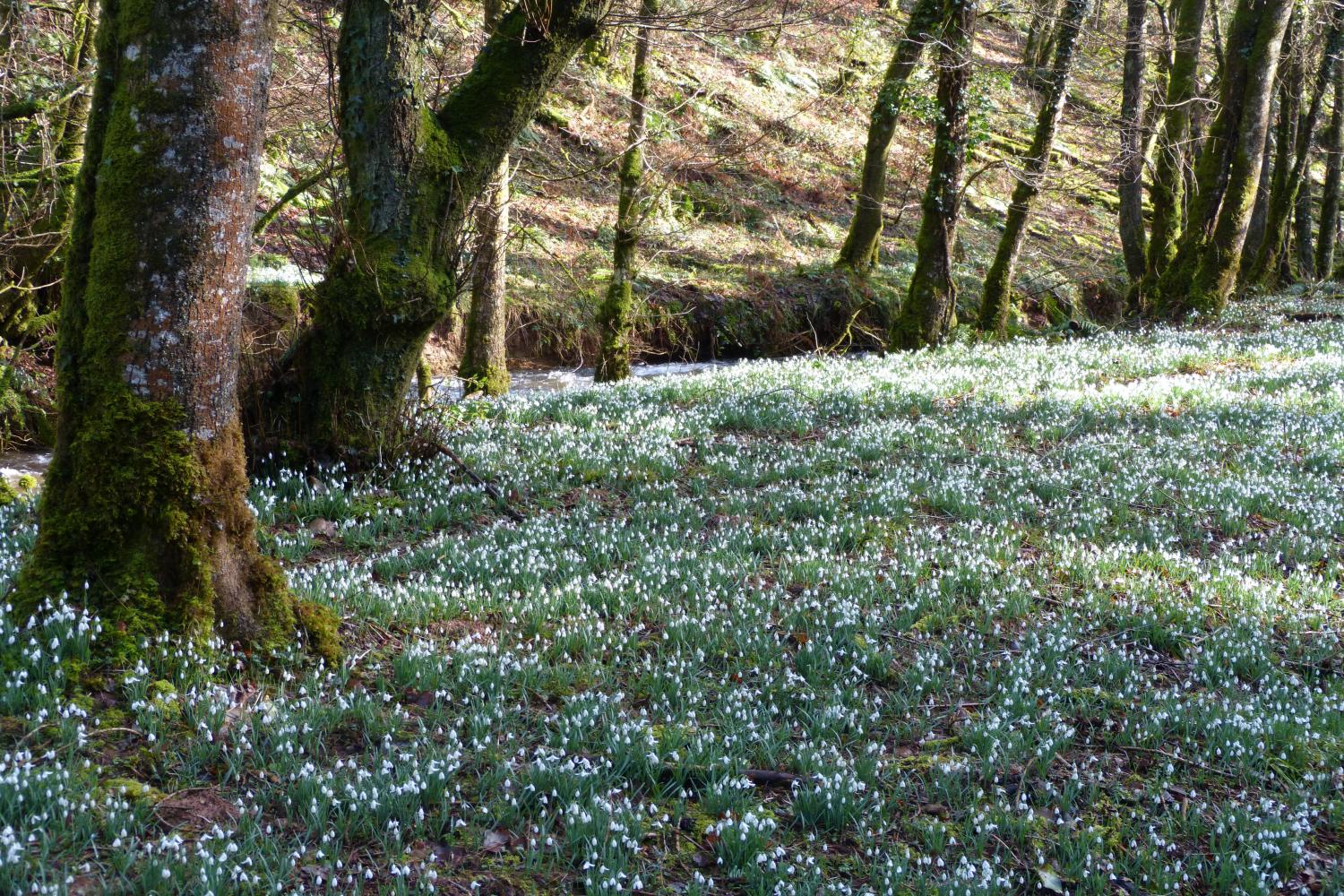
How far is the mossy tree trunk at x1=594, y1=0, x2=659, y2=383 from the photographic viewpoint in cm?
1688

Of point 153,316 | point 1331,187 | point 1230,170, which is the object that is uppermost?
point 1331,187

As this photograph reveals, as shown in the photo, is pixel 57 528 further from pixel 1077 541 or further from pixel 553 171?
→ pixel 553 171

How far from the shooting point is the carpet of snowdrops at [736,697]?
11.3 feet

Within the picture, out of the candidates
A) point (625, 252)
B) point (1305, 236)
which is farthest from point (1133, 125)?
point (1305, 236)

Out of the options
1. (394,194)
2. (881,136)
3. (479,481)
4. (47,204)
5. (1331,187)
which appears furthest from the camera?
(1331,187)

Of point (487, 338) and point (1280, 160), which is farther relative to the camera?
point (1280, 160)

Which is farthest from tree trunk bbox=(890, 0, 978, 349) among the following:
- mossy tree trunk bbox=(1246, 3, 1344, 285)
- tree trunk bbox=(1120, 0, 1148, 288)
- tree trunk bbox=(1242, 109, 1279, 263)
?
tree trunk bbox=(1242, 109, 1279, 263)

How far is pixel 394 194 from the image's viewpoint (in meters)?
8.00

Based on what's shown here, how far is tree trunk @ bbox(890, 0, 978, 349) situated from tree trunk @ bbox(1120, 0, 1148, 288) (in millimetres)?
4892

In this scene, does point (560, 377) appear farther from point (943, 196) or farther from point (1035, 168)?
point (1035, 168)

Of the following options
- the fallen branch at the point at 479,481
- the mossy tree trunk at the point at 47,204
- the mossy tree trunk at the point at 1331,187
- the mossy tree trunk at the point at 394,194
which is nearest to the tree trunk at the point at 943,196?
the mossy tree trunk at the point at 394,194

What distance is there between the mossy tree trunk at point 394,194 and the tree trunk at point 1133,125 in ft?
49.8

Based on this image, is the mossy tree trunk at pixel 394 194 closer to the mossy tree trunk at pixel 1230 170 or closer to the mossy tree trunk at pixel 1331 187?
the mossy tree trunk at pixel 1230 170

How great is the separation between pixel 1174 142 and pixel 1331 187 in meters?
9.69
